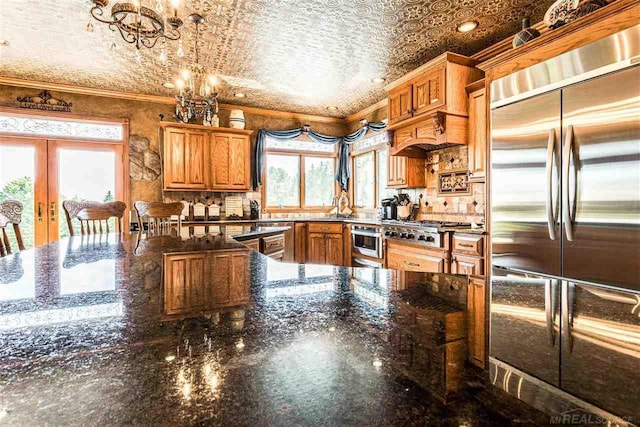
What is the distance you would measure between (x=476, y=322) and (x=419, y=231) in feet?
9.53

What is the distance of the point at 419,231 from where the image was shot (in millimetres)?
3432

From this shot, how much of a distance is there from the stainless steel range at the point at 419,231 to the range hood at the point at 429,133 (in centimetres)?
87

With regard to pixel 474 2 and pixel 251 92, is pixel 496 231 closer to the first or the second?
pixel 474 2

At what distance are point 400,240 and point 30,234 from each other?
4919mm

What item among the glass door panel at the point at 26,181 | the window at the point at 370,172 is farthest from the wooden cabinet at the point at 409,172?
the glass door panel at the point at 26,181

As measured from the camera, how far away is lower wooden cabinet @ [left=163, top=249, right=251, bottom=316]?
71cm

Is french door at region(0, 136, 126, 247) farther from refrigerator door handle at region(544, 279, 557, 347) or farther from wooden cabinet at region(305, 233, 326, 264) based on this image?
refrigerator door handle at region(544, 279, 557, 347)

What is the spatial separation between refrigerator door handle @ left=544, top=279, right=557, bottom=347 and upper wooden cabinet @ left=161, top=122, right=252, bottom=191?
4.70m

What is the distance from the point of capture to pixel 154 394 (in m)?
0.37

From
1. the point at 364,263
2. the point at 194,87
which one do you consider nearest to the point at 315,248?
the point at 364,263

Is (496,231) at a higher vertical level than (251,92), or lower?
lower

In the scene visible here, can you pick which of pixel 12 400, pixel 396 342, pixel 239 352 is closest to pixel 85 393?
pixel 12 400

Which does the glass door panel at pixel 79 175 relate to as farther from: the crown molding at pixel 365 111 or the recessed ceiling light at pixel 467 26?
the recessed ceiling light at pixel 467 26

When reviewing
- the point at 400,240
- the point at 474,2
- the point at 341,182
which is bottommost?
the point at 400,240
